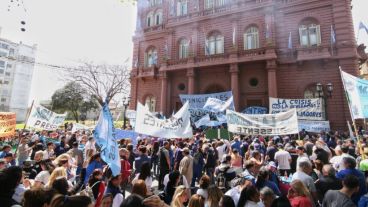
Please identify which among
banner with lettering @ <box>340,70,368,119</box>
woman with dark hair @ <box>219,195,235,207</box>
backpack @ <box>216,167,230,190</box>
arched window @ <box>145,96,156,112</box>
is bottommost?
backpack @ <box>216,167,230,190</box>

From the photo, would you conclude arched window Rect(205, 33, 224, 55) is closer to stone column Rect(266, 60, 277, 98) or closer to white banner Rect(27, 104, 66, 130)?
stone column Rect(266, 60, 277, 98)

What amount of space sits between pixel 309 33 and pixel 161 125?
18566mm

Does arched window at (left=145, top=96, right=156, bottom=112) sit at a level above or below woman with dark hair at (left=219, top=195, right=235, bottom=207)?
above

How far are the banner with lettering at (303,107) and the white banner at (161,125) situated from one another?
282 inches

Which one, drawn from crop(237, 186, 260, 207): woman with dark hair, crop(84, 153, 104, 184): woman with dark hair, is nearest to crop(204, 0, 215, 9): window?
crop(84, 153, 104, 184): woman with dark hair

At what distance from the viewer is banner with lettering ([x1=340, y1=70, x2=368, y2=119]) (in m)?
6.92

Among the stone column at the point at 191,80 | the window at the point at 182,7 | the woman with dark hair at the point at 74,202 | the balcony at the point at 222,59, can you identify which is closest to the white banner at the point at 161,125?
the woman with dark hair at the point at 74,202

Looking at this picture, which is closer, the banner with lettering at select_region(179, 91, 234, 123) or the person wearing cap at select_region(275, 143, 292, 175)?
the person wearing cap at select_region(275, 143, 292, 175)

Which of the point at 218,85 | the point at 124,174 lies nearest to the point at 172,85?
the point at 218,85

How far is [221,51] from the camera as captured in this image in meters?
24.8

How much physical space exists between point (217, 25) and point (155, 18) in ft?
31.5

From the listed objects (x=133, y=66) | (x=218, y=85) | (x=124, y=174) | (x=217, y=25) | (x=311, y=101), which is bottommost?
(x=124, y=174)

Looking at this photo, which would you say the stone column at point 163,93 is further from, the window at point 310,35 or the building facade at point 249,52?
the window at point 310,35

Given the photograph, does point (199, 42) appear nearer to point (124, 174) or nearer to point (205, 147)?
point (205, 147)
